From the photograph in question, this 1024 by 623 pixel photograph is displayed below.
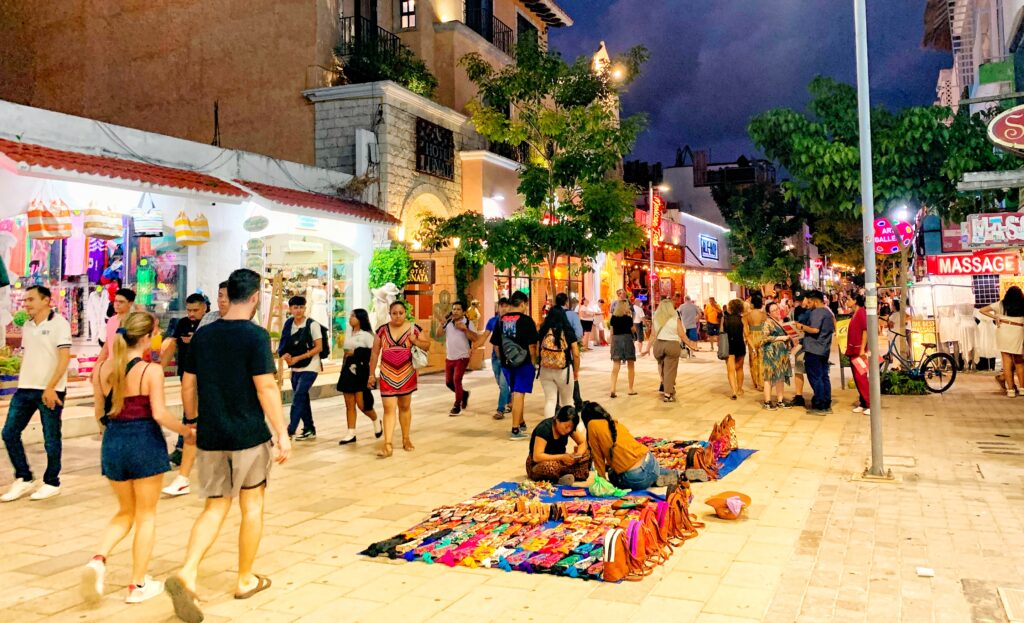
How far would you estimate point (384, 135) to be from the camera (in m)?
17.6

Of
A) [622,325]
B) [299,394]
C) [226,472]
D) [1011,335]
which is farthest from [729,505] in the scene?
[1011,335]

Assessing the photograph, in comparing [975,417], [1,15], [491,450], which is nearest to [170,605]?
[491,450]

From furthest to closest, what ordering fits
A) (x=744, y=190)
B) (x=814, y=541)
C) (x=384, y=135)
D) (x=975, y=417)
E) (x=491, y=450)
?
(x=744, y=190) → (x=384, y=135) → (x=975, y=417) → (x=491, y=450) → (x=814, y=541)

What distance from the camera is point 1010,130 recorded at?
821cm

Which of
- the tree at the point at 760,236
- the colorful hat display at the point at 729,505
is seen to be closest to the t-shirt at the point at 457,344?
the colorful hat display at the point at 729,505

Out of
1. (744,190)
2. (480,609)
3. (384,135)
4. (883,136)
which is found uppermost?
(744,190)

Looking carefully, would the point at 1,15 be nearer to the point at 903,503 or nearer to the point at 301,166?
the point at 301,166

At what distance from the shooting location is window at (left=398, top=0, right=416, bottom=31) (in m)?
20.7

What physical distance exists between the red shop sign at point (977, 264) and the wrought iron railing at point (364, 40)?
43.4 ft

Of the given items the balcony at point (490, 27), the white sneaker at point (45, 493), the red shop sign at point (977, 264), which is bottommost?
the white sneaker at point (45, 493)

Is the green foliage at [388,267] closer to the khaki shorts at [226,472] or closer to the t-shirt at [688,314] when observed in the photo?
the t-shirt at [688,314]

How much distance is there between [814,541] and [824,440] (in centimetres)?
417

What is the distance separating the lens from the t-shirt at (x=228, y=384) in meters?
4.18

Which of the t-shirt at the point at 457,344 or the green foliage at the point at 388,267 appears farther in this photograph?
the green foliage at the point at 388,267
